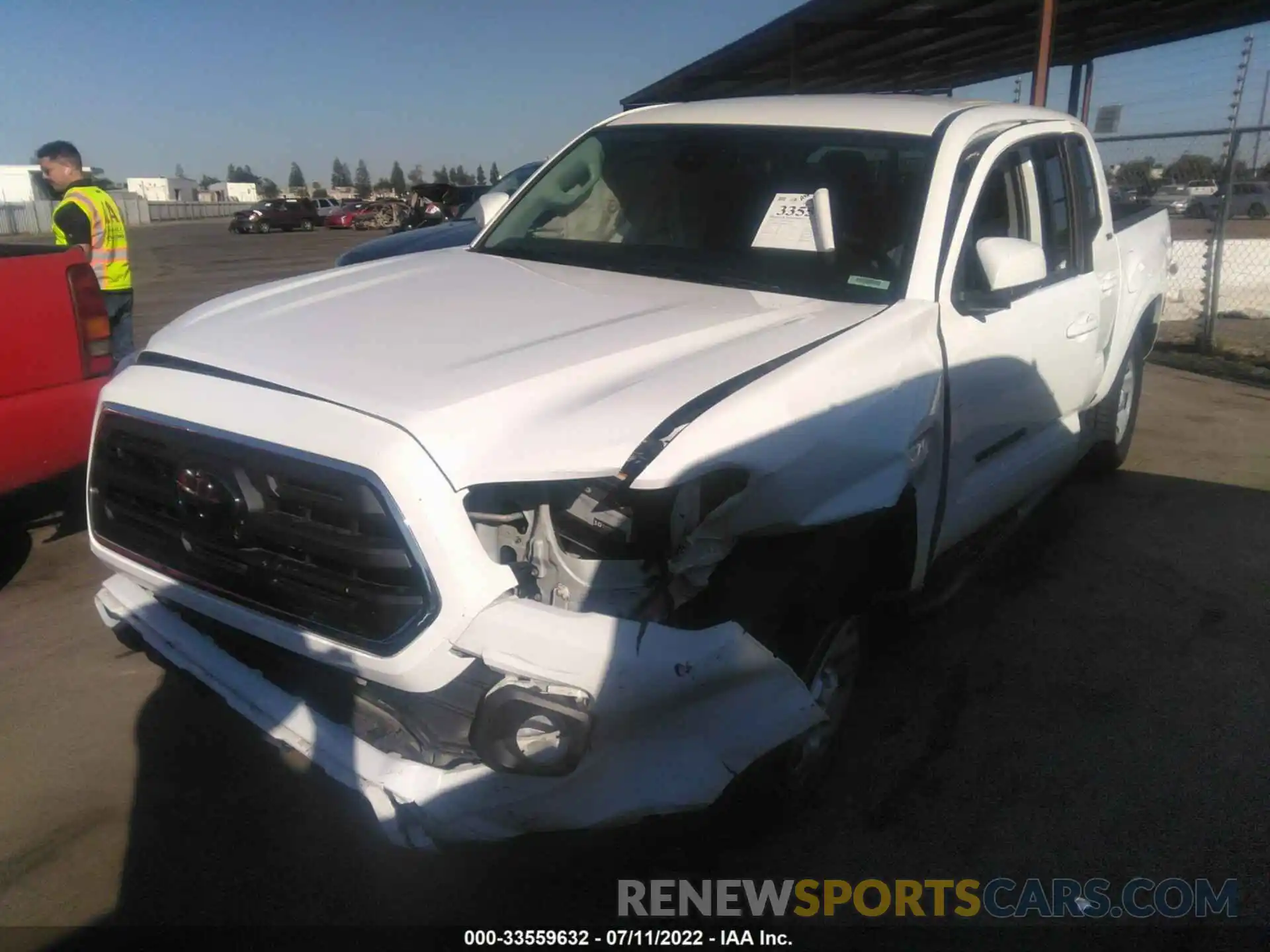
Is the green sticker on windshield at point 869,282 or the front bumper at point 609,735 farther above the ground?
the green sticker on windshield at point 869,282

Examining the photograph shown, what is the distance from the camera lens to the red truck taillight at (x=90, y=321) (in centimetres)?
→ 429

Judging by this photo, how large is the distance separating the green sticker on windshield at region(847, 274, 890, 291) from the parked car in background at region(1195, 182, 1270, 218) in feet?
25.8

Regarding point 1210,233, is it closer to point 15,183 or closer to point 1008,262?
point 1008,262

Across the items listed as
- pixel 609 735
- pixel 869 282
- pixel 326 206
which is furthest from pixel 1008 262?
pixel 326 206

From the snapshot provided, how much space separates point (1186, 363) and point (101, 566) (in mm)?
9176

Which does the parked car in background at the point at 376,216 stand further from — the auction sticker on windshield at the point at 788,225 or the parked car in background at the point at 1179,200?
the auction sticker on windshield at the point at 788,225

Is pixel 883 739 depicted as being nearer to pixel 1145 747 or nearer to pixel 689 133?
pixel 1145 747

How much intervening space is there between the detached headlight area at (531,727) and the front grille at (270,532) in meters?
0.25

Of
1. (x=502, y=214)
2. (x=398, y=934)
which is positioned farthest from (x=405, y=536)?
(x=502, y=214)

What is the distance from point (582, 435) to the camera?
2.26 metres

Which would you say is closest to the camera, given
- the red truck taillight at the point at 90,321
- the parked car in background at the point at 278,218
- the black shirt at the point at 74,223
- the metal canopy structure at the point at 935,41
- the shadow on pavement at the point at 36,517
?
the red truck taillight at the point at 90,321

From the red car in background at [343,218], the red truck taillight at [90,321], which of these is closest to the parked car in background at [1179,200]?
the red truck taillight at [90,321]

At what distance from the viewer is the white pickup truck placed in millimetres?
2174

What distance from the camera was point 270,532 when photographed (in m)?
2.36
